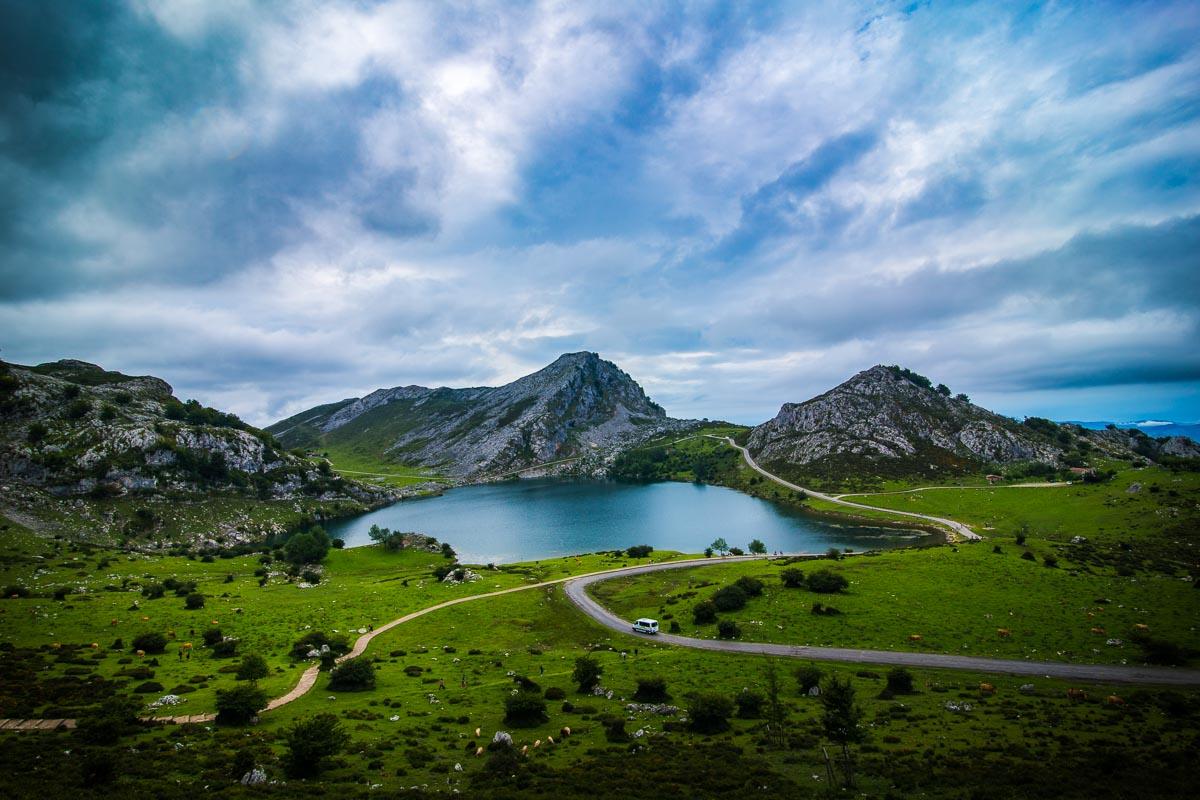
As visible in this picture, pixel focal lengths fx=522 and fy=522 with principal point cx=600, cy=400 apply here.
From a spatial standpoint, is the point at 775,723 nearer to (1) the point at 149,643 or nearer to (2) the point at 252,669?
(2) the point at 252,669

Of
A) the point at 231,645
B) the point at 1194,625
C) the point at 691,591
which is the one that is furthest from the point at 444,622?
the point at 1194,625

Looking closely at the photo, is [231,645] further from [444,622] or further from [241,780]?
[241,780]

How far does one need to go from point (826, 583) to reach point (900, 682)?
2877cm

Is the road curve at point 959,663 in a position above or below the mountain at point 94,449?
below

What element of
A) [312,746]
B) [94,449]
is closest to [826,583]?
[312,746]

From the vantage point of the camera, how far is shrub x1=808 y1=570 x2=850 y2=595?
69312mm

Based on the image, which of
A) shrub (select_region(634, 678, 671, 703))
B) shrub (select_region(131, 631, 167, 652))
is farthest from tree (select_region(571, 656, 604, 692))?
shrub (select_region(131, 631, 167, 652))

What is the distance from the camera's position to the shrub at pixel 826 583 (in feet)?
227

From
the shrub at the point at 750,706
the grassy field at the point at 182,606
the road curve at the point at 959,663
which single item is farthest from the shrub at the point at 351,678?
the shrub at the point at 750,706

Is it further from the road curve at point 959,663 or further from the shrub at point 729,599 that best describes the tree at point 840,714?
the shrub at point 729,599

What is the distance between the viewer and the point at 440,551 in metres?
131

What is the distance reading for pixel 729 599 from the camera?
66.6 meters

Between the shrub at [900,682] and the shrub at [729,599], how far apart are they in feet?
83.4

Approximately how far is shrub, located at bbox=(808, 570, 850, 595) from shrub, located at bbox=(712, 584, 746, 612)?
993cm
